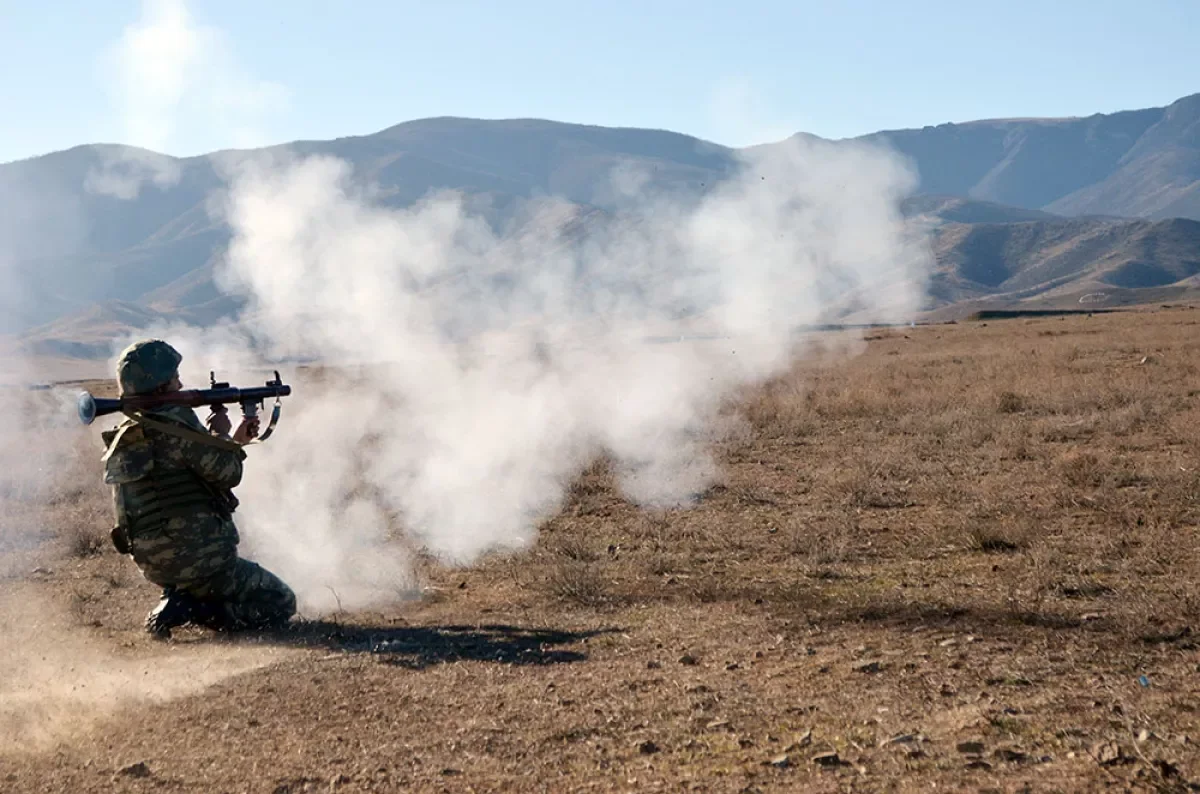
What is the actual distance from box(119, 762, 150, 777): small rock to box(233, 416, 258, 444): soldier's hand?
334 cm

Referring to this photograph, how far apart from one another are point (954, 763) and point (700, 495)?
823 centimetres

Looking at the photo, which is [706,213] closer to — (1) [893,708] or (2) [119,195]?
(1) [893,708]

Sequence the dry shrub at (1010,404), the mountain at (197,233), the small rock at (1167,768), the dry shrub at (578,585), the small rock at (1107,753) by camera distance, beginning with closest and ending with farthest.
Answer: the small rock at (1167,768)
the small rock at (1107,753)
the dry shrub at (578,585)
the dry shrub at (1010,404)
the mountain at (197,233)

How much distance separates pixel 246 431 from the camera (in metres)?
8.70

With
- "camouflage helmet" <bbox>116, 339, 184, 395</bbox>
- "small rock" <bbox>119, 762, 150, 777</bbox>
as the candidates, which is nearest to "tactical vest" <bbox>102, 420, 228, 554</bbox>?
"camouflage helmet" <bbox>116, 339, 184, 395</bbox>

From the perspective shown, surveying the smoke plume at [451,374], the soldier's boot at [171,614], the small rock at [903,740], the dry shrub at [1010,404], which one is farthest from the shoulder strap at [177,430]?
the dry shrub at [1010,404]

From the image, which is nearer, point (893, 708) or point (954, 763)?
point (954, 763)

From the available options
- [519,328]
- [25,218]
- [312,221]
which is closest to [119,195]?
[25,218]

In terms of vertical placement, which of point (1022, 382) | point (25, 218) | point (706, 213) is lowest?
point (1022, 382)

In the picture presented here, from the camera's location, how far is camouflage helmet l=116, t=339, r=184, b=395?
27.0 ft

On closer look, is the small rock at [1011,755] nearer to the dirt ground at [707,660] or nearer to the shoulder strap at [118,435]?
the dirt ground at [707,660]

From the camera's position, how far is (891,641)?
712 centimetres

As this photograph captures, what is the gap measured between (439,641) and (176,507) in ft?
7.00

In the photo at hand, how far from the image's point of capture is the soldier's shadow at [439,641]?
23.9 ft
